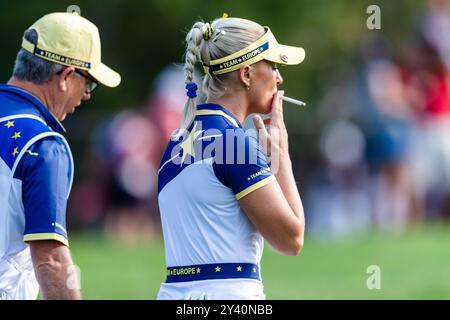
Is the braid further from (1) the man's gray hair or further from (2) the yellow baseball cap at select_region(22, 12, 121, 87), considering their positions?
(1) the man's gray hair

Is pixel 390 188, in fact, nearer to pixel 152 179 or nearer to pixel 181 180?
pixel 152 179

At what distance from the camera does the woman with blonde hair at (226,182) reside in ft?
17.1

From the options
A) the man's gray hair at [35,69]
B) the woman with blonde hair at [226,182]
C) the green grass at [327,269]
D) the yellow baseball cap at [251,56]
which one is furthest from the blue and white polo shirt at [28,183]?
the green grass at [327,269]

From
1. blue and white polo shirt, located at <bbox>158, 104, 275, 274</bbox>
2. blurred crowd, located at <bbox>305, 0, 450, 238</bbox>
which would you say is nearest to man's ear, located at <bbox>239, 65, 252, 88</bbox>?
blue and white polo shirt, located at <bbox>158, 104, 275, 274</bbox>

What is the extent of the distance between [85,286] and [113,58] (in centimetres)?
1209

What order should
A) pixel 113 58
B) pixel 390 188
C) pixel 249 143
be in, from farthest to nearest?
1. pixel 113 58
2. pixel 390 188
3. pixel 249 143

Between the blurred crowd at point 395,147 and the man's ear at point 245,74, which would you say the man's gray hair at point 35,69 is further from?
the blurred crowd at point 395,147

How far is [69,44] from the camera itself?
18.9ft

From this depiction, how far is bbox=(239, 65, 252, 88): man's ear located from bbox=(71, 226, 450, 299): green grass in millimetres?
5084

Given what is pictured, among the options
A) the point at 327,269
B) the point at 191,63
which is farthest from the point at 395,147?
the point at 191,63

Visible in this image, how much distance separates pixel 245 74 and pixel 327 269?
24.7ft

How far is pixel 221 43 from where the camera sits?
17.9 ft

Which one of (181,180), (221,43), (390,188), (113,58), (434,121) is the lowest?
(181,180)
